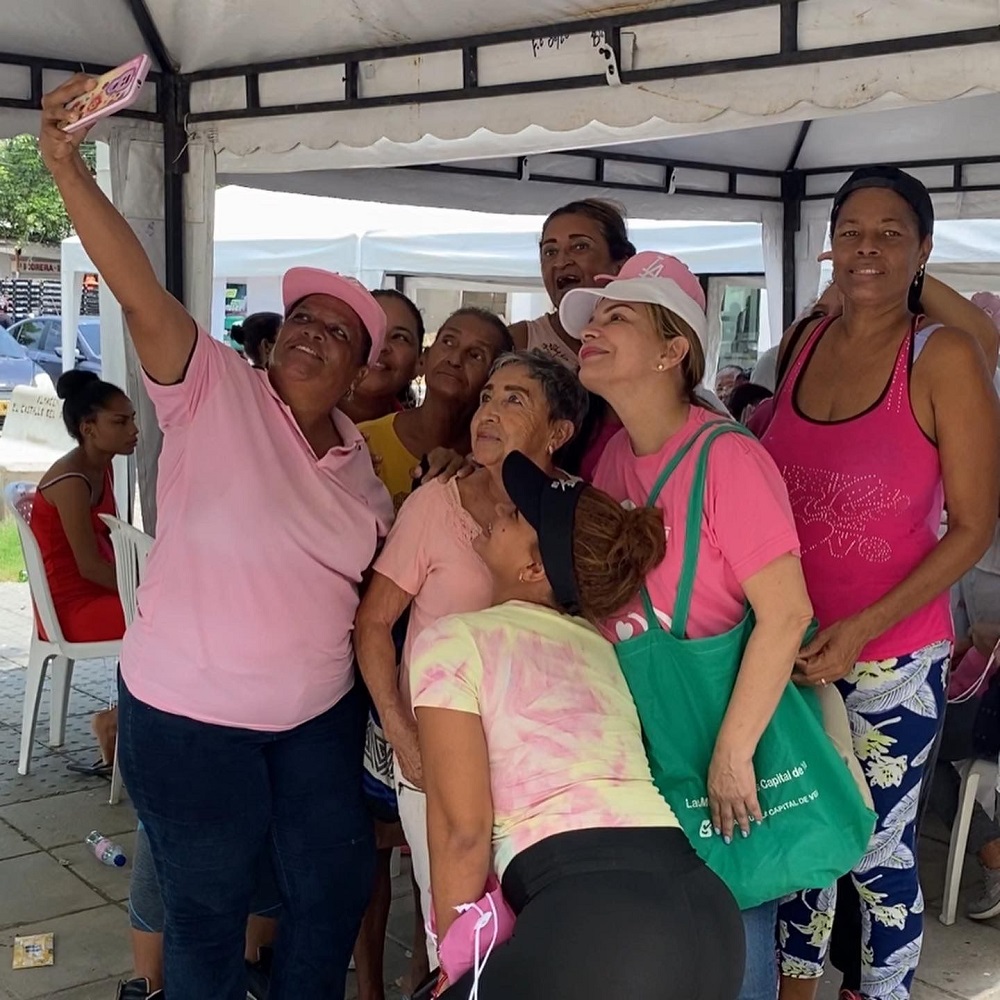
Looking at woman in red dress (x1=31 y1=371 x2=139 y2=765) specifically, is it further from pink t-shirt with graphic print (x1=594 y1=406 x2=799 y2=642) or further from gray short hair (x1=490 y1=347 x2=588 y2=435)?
pink t-shirt with graphic print (x1=594 y1=406 x2=799 y2=642)

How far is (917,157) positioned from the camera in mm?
6246

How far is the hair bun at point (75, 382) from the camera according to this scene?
Result: 15.9ft

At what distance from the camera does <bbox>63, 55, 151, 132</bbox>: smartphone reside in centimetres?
198

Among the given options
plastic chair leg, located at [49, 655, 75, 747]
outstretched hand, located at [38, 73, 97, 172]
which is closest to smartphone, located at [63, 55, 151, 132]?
outstretched hand, located at [38, 73, 97, 172]

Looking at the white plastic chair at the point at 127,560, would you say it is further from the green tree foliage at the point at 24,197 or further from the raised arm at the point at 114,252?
the green tree foliage at the point at 24,197

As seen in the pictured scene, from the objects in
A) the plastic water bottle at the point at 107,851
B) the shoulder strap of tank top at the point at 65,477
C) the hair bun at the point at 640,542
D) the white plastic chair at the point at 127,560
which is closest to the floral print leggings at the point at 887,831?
the hair bun at the point at 640,542

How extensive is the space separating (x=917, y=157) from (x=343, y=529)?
15.7 feet

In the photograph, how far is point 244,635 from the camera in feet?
7.75

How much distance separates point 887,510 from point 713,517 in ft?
1.77

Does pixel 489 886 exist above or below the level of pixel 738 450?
below

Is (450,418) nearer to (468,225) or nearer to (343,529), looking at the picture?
(343,529)

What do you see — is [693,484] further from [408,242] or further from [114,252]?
[408,242]

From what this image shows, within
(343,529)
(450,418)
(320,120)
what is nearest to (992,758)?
(450,418)

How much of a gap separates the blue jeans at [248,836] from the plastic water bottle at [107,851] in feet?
5.20
